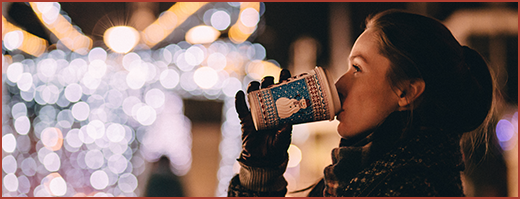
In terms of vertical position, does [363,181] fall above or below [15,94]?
below

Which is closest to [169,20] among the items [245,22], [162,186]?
[245,22]

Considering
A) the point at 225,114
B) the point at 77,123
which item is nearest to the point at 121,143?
the point at 77,123

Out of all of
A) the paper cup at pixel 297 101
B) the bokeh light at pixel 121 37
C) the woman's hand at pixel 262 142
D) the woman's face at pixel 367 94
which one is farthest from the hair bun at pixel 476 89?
the bokeh light at pixel 121 37

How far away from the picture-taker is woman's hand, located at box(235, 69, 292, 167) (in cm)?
78

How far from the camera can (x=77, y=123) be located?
5.38 m

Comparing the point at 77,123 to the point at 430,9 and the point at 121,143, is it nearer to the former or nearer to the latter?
the point at 121,143

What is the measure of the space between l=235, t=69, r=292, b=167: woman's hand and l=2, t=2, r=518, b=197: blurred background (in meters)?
0.98

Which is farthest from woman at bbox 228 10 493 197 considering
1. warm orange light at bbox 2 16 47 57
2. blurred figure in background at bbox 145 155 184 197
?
blurred figure in background at bbox 145 155 184 197

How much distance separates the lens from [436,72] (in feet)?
2.33

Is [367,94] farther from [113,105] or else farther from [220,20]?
[113,105]

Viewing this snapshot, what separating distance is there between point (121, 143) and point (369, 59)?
6.02 m

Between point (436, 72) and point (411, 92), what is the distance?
0.21 feet

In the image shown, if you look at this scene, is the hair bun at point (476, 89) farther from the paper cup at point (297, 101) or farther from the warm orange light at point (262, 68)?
the warm orange light at point (262, 68)

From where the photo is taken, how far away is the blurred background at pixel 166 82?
7.45 feet
